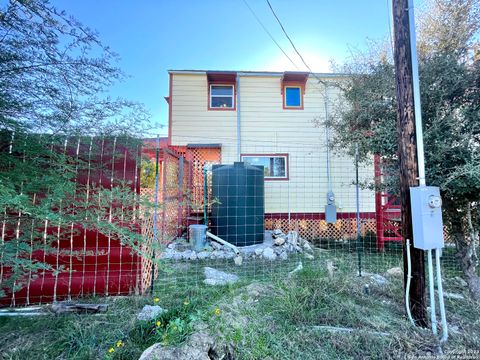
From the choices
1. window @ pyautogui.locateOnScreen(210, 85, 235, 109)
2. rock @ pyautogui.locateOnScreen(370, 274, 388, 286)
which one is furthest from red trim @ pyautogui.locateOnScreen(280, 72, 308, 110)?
rock @ pyautogui.locateOnScreen(370, 274, 388, 286)

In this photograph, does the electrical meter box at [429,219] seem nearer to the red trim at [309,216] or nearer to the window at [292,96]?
the red trim at [309,216]

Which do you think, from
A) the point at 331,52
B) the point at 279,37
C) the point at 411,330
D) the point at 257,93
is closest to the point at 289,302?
the point at 411,330

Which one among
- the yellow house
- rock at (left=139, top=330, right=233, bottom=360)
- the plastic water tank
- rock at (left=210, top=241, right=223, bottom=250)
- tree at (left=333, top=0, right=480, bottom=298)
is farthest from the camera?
the yellow house

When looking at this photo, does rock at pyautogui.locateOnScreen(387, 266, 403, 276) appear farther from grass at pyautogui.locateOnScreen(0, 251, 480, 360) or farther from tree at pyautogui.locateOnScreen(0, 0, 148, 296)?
tree at pyautogui.locateOnScreen(0, 0, 148, 296)

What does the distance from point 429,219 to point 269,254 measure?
11.0 ft

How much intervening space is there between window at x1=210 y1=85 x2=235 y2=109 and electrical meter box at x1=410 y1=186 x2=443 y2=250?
6.32 m

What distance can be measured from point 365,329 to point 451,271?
2.92m

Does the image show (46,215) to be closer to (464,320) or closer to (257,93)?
(464,320)

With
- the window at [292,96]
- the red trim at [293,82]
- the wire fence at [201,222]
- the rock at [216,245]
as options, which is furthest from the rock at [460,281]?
the window at [292,96]

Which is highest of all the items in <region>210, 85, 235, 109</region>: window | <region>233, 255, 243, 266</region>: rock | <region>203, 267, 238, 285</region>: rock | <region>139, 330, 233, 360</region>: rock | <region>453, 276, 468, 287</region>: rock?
<region>210, 85, 235, 109</region>: window

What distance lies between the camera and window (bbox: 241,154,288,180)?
23.8 ft

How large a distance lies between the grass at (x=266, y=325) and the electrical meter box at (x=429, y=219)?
0.76m

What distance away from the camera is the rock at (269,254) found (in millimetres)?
4809

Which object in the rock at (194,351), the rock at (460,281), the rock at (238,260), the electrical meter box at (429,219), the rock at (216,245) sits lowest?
the rock at (238,260)
